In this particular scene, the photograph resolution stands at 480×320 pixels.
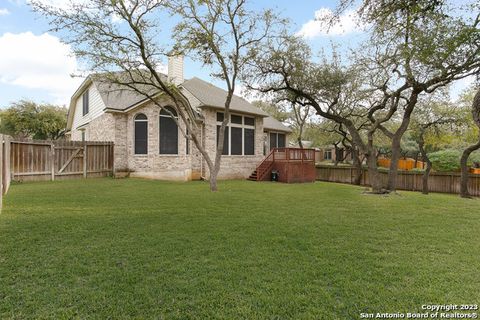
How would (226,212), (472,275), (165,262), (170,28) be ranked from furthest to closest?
(170,28) < (226,212) < (165,262) < (472,275)

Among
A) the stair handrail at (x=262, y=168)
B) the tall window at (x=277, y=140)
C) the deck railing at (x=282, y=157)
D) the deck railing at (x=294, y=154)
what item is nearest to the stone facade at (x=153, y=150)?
the stair handrail at (x=262, y=168)

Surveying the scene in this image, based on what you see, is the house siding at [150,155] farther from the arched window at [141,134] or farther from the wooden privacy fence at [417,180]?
the wooden privacy fence at [417,180]

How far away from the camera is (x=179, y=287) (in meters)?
2.76

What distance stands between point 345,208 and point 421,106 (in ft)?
33.2

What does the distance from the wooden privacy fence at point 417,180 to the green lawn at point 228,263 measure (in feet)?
36.4

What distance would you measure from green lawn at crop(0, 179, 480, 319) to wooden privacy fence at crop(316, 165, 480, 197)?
11087 millimetres

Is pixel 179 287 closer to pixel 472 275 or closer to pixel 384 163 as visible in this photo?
pixel 472 275

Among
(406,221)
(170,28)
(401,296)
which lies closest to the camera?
(401,296)

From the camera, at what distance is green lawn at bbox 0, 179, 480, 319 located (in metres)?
2.45

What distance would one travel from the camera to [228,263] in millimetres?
3359

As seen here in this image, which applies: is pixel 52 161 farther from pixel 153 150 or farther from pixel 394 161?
pixel 394 161

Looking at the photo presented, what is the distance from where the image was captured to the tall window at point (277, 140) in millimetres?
19475

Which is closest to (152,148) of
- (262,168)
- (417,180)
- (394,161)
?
(262,168)

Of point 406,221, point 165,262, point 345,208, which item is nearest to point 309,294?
point 165,262
